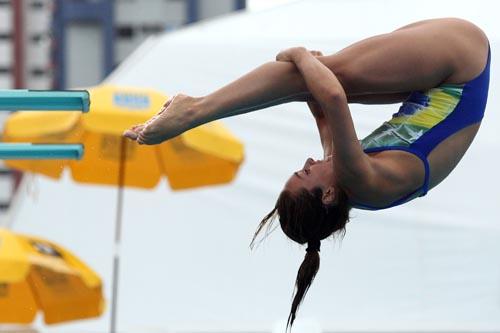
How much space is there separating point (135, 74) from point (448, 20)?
7103 millimetres

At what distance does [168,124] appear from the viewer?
176 inches

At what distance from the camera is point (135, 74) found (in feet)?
37.4

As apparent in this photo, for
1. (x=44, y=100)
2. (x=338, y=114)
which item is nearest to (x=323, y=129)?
(x=338, y=114)

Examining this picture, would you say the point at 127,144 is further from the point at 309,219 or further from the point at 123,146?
the point at 309,219

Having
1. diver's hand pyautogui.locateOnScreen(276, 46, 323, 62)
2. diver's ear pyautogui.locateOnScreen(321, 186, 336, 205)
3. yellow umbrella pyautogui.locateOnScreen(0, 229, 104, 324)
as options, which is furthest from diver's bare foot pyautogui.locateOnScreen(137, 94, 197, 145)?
yellow umbrella pyautogui.locateOnScreen(0, 229, 104, 324)

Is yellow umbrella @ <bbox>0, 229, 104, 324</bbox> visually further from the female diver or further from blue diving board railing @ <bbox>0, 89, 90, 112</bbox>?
blue diving board railing @ <bbox>0, 89, 90, 112</bbox>

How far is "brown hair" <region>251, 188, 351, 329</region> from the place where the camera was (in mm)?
4387

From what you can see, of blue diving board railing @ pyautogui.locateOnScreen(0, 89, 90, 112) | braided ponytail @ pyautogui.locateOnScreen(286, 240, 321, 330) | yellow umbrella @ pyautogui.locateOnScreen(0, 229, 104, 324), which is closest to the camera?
blue diving board railing @ pyautogui.locateOnScreen(0, 89, 90, 112)

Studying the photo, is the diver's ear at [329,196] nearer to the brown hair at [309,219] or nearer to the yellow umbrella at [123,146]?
the brown hair at [309,219]

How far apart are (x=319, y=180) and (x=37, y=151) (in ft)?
3.45

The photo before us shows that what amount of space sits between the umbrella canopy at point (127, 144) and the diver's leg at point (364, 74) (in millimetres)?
3695

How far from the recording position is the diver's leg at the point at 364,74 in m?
4.33

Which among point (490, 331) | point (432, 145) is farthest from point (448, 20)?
point (490, 331)

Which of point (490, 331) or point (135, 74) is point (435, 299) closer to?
point (490, 331)
